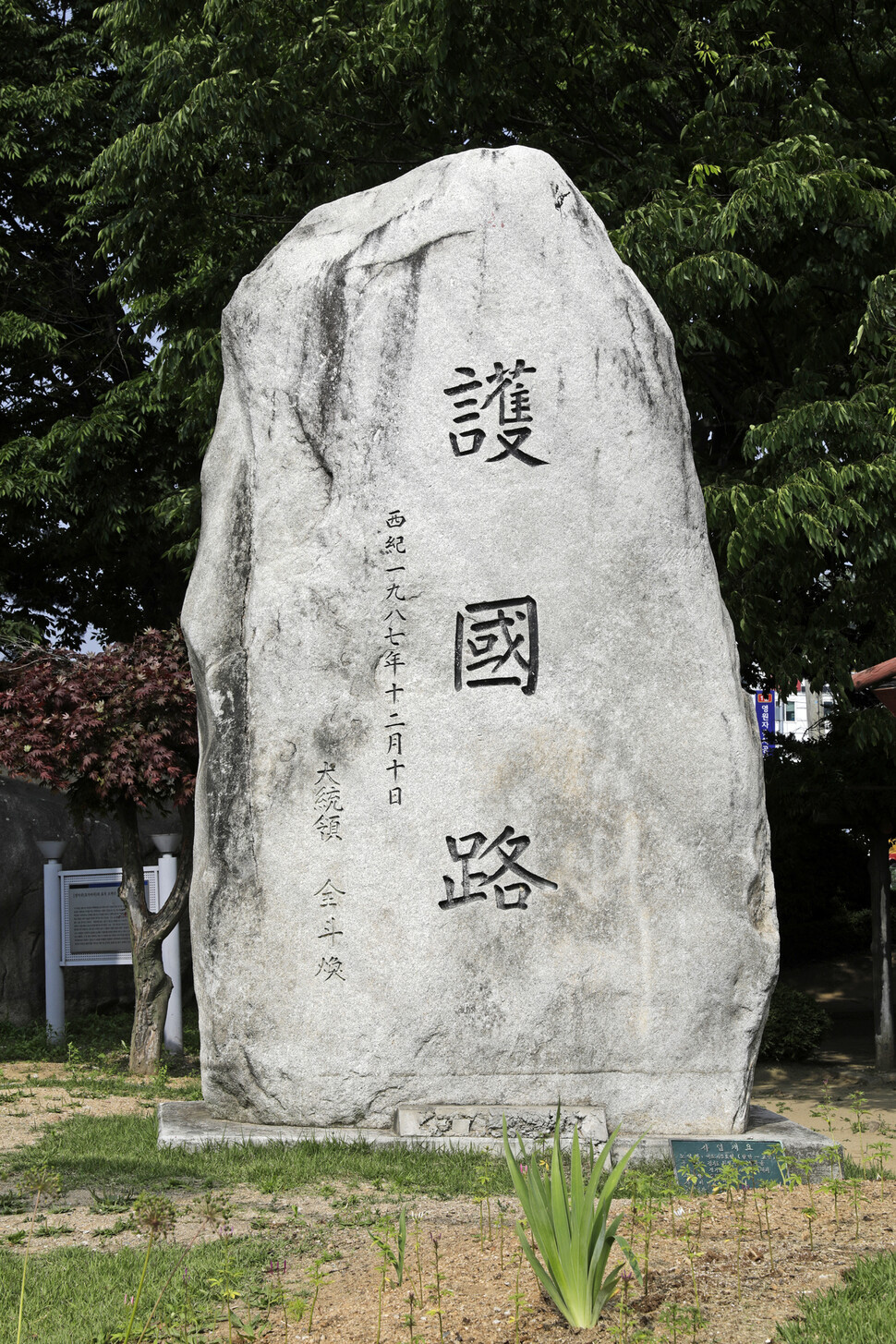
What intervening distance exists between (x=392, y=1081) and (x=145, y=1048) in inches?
152

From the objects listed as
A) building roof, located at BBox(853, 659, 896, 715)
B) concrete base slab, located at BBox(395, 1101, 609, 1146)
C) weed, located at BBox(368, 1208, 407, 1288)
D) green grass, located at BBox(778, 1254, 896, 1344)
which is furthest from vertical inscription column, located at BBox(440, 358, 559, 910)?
green grass, located at BBox(778, 1254, 896, 1344)

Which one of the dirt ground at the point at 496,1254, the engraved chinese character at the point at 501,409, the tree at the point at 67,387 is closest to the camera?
the dirt ground at the point at 496,1254

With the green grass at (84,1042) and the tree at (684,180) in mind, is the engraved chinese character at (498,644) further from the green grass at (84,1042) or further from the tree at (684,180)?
the green grass at (84,1042)

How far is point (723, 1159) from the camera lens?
15.9ft

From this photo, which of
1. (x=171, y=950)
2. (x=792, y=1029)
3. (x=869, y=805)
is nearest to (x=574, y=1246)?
(x=171, y=950)

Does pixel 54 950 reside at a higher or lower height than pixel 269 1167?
higher

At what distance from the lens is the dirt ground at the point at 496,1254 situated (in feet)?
10.1

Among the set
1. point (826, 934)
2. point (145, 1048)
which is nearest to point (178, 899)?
point (145, 1048)

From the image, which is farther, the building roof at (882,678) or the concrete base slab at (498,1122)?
the building roof at (882,678)

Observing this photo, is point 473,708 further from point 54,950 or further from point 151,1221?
point 54,950

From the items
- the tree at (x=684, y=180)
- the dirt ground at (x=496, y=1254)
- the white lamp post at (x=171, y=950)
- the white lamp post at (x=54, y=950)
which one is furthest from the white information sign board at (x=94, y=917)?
the dirt ground at (x=496, y=1254)

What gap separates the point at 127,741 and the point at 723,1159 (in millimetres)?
4771

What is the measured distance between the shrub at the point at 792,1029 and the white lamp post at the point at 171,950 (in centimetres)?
501

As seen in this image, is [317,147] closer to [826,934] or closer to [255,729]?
[255,729]
